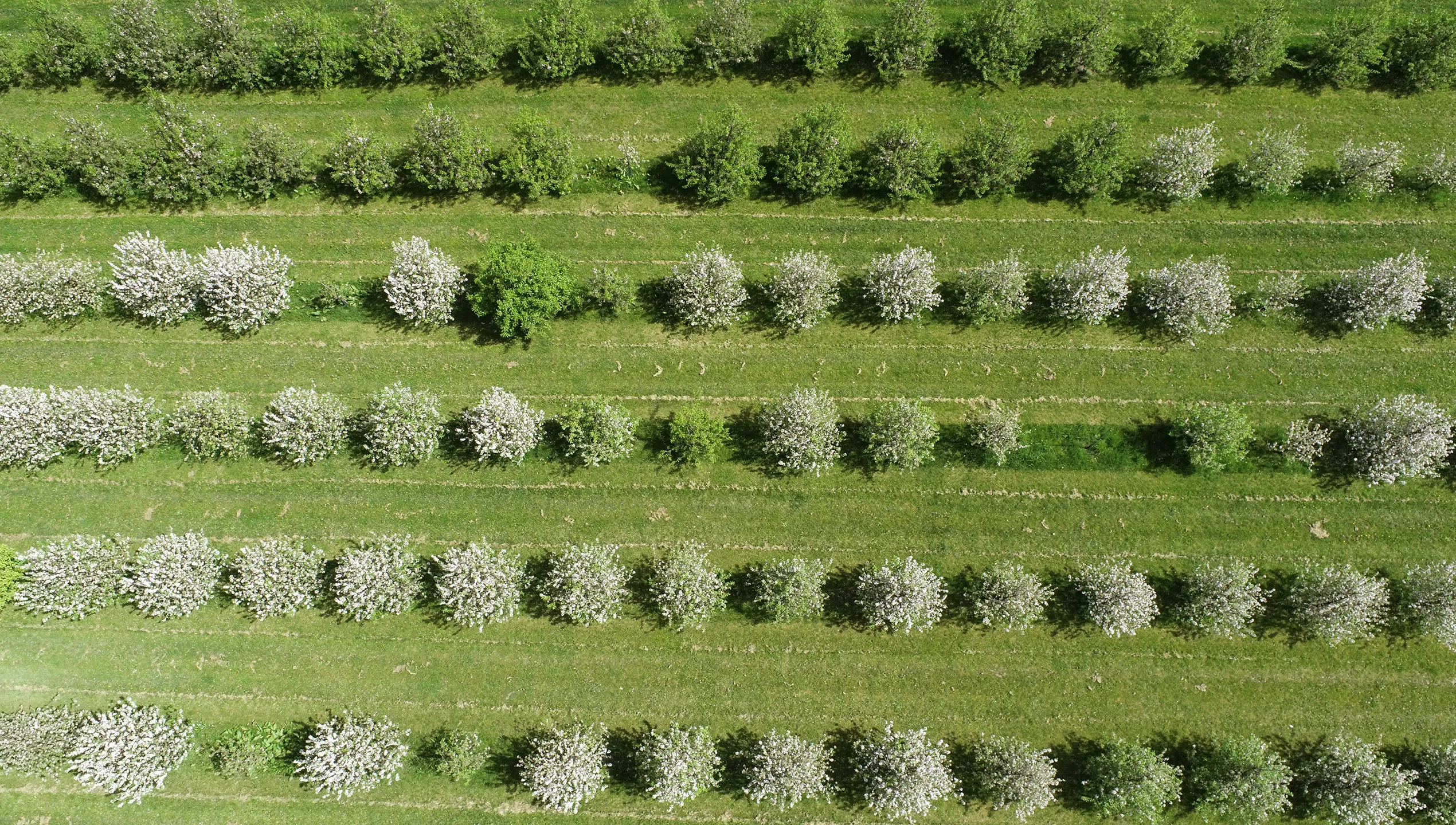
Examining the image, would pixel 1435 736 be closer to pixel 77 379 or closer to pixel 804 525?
pixel 804 525

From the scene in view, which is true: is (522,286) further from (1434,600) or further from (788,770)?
(1434,600)

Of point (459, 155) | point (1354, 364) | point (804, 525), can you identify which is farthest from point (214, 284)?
point (1354, 364)

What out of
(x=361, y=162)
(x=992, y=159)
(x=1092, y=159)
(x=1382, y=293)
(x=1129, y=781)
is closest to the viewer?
(x=1129, y=781)

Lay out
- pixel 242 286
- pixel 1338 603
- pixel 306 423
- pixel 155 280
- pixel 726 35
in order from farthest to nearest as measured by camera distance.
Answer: pixel 726 35
pixel 155 280
pixel 242 286
pixel 306 423
pixel 1338 603

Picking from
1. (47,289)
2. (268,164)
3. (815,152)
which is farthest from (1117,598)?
(47,289)

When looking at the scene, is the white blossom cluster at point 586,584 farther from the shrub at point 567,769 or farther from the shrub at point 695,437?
the shrub at point 695,437

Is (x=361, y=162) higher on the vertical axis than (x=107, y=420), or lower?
higher

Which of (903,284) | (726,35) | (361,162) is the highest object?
(726,35)
